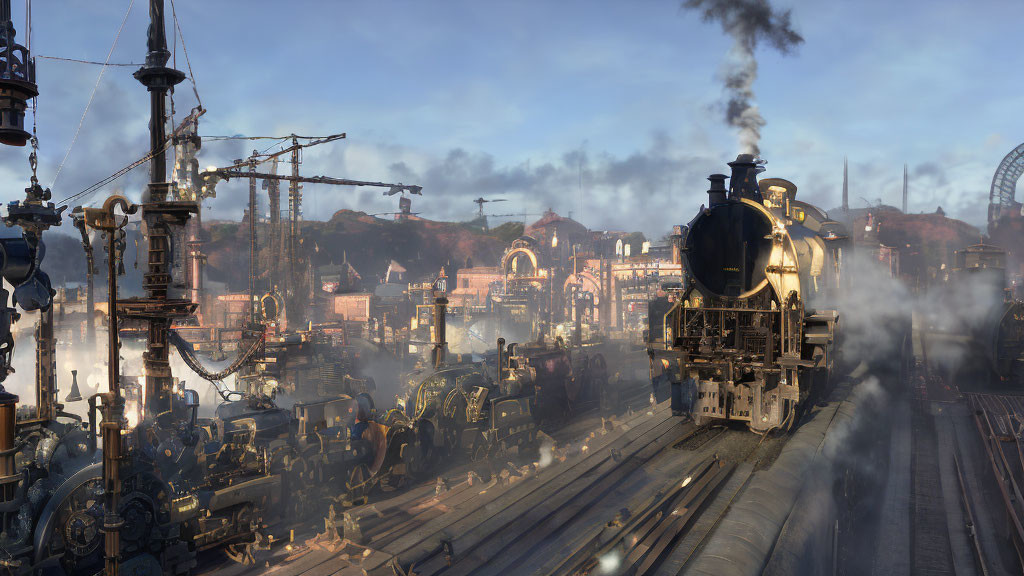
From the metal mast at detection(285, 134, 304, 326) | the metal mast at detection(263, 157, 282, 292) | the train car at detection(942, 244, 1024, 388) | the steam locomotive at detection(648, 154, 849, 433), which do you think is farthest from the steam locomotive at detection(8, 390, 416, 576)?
the metal mast at detection(263, 157, 282, 292)

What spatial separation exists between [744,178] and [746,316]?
343 centimetres

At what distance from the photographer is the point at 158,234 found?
16.0 m

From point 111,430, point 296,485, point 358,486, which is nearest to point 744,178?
point 358,486

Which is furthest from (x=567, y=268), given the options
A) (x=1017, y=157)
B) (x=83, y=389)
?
(x=83, y=389)

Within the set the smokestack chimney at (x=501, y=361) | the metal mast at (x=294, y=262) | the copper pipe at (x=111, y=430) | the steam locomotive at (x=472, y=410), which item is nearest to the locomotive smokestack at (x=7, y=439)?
the copper pipe at (x=111, y=430)

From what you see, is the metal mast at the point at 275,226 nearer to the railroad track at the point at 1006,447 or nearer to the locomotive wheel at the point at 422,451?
the locomotive wheel at the point at 422,451

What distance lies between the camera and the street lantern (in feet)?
28.3

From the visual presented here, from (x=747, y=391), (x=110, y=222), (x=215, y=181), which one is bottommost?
(x=747, y=391)

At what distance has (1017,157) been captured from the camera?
6888 centimetres

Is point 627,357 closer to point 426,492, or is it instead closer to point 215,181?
point 426,492

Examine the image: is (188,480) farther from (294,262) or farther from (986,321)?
(294,262)

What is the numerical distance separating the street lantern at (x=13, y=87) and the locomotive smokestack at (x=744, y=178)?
13848 mm

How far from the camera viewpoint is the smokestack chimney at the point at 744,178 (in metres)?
15.3

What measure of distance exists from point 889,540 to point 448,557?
1059 centimetres
